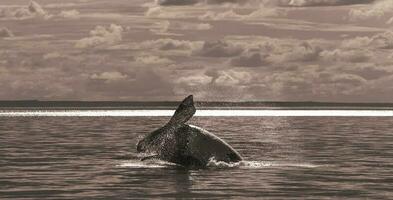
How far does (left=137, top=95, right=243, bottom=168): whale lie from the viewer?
29.9 meters

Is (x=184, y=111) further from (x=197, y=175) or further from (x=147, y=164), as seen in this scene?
(x=147, y=164)

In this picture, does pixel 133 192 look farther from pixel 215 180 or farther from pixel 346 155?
pixel 346 155

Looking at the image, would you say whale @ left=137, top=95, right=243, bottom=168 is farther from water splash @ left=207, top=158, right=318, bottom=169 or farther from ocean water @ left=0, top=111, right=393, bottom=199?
ocean water @ left=0, top=111, right=393, bottom=199

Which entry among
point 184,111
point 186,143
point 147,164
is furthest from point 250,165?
point 147,164

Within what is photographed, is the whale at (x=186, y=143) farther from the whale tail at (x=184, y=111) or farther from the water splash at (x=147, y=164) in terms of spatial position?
the water splash at (x=147, y=164)

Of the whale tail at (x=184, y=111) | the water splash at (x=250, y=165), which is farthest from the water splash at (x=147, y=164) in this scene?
the whale tail at (x=184, y=111)

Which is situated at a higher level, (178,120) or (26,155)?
(178,120)

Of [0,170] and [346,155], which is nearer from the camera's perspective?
[0,170]

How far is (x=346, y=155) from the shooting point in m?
38.1

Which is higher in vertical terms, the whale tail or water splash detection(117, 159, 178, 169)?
the whale tail

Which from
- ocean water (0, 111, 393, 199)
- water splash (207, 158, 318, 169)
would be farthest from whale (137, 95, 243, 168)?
ocean water (0, 111, 393, 199)

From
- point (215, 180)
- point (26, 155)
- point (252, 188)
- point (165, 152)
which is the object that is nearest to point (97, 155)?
point (26, 155)

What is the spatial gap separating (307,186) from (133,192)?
17.8 ft

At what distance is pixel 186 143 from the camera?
2994 centimetres
